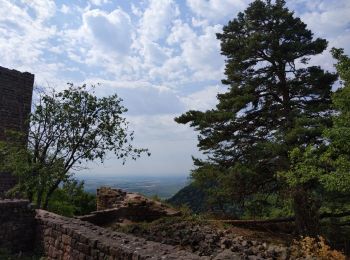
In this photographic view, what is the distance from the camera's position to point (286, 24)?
16984 mm

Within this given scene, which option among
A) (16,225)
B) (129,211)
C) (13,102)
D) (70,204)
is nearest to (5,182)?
(13,102)

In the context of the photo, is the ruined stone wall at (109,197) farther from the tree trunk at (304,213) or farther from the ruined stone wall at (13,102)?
the tree trunk at (304,213)

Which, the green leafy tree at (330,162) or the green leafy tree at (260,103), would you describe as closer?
the green leafy tree at (330,162)

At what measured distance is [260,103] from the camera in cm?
1731

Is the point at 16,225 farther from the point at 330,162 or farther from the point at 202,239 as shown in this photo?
the point at 330,162

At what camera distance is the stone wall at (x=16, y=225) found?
333 inches

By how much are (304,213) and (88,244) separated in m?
9.83

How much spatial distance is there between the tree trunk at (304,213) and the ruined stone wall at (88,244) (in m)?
8.87

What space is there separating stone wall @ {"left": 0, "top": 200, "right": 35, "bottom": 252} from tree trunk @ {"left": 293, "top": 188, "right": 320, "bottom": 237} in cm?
930

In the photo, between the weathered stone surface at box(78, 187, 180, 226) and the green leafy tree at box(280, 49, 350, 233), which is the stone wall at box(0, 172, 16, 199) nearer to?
the weathered stone surface at box(78, 187, 180, 226)

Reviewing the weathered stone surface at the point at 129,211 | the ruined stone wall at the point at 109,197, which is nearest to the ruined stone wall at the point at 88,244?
the weathered stone surface at the point at 129,211

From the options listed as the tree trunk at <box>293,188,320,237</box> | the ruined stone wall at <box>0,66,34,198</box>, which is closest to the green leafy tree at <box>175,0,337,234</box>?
the tree trunk at <box>293,188,320,237</box>

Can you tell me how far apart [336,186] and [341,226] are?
663cm

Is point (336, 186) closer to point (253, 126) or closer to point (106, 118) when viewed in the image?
point (253, 126)
